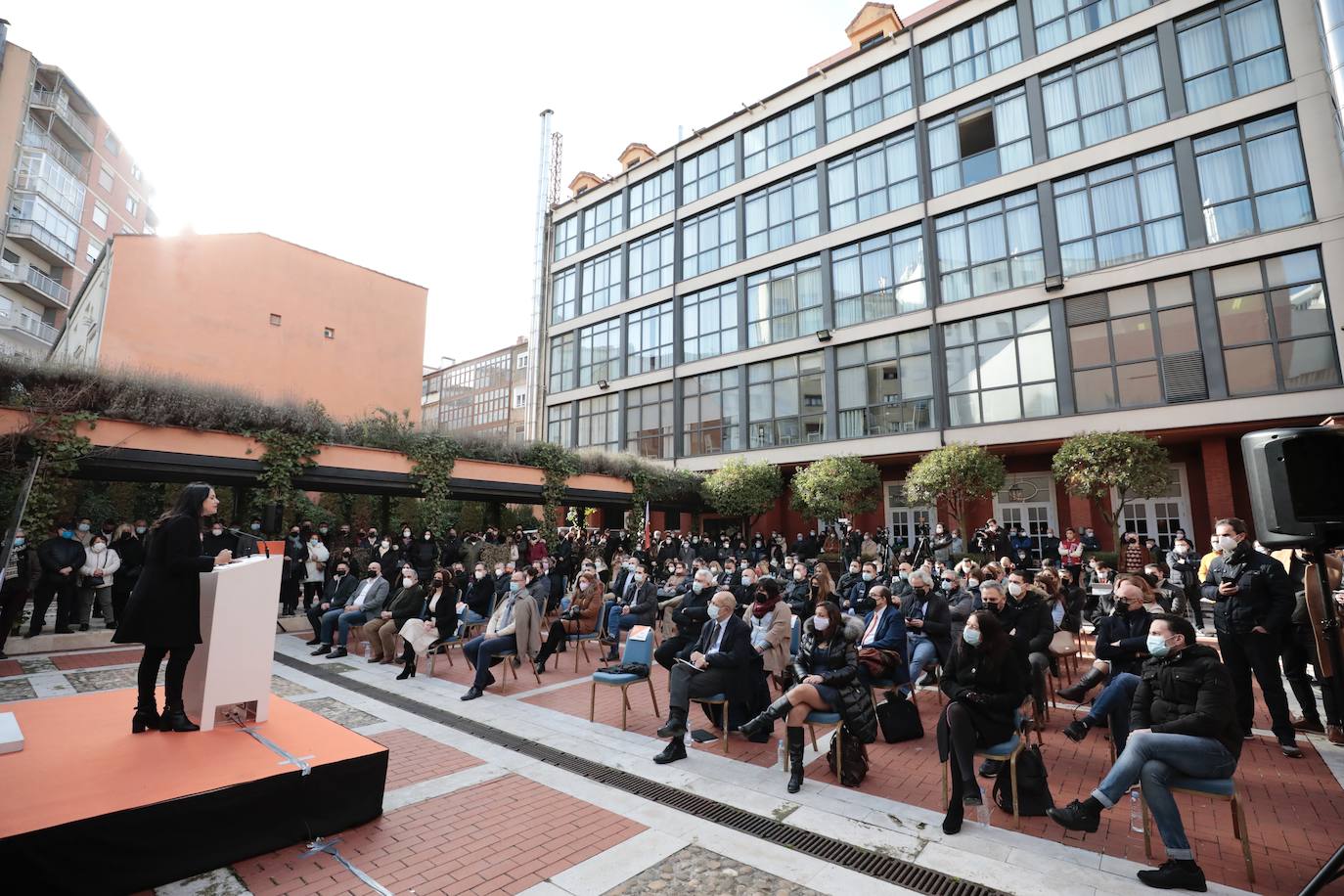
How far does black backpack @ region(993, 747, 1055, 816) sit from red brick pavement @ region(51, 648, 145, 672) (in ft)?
33.9

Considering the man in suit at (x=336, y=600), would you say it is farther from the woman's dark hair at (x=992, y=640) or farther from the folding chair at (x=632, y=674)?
the woman's dark hair at (x=992, y=640)

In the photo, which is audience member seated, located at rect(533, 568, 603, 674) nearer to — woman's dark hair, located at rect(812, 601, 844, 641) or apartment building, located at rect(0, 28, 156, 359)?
woman's dark hair, located at rect(812, 601, 844, 641)

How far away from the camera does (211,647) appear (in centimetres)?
440

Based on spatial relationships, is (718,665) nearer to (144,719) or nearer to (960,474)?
(144,719)

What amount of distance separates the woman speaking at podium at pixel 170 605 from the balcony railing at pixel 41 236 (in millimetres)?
38493

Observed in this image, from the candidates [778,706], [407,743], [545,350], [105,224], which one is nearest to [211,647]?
[407,743]

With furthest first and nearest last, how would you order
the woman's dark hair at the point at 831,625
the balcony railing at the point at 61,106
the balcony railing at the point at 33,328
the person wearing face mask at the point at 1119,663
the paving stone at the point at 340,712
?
1. the balcony railing at the point at 61,106
2. the balcony railing at the point at 33,328
3. the paving stone at the point at 340,712
4. the woman's dark hair at the point at 831,625
5. the person wearing face mask at the point at 1119,663

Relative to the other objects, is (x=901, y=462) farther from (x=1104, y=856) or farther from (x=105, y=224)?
(x=105, y=224)

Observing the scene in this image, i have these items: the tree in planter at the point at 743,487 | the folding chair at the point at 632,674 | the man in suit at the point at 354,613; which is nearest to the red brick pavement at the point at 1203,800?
the folding chair at the point at 632,674

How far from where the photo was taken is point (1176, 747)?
3.64 meters

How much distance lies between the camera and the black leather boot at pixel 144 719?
4.33 m

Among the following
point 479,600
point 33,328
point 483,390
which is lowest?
point 479,600

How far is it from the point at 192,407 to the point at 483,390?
A: 62531mm

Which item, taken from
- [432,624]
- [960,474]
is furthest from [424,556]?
[960,474]
